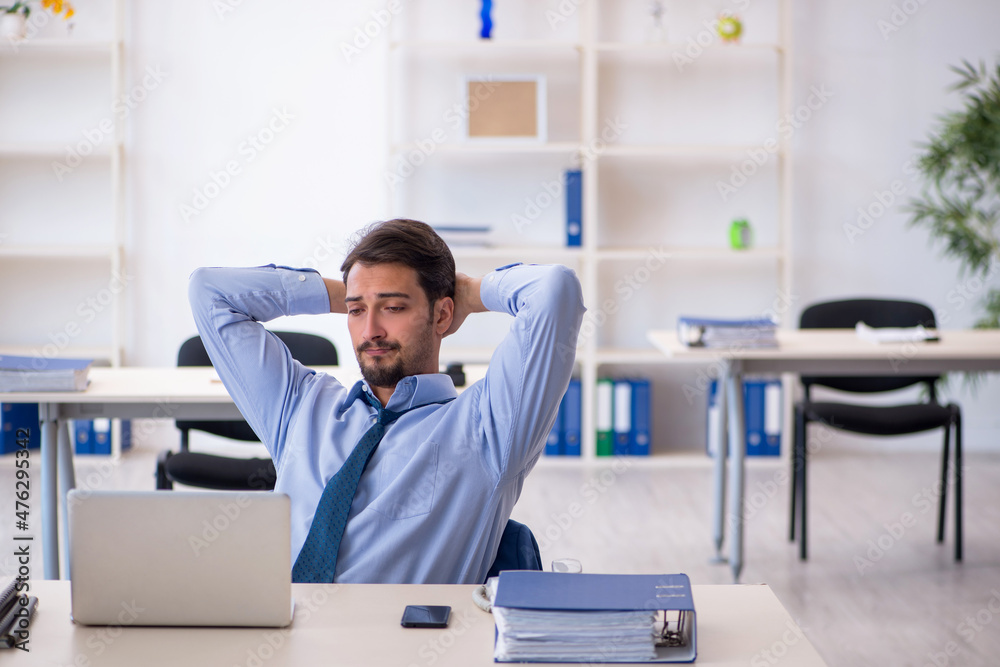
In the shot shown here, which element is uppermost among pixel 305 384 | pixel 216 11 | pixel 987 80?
pixel 216 11

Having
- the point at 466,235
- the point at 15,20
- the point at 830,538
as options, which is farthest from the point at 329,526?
the point at 15,20

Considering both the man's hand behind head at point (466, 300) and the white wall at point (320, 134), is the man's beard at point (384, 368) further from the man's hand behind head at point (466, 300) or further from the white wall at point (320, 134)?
the white wall at point (320, 134)

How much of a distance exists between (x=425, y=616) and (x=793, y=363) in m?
2.28

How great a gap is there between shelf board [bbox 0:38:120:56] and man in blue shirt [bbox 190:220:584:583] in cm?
332

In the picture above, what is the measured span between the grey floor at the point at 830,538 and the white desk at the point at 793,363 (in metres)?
0.25

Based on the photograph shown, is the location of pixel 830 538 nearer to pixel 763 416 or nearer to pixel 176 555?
pixel 763 416

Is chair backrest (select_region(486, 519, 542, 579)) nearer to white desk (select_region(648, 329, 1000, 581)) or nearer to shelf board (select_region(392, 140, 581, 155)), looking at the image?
white desk (select_region(648, 329, 1000, 581))

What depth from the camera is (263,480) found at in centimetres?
290

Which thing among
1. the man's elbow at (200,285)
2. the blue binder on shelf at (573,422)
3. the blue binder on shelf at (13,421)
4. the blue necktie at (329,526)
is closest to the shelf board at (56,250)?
the blue binder on shelf at (13,421)

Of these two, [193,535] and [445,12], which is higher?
[445,12]

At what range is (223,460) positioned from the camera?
3.01 m

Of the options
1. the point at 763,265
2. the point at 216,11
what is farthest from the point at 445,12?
the point at 763,265

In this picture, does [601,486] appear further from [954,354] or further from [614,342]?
[954,354]

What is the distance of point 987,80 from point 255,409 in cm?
448
